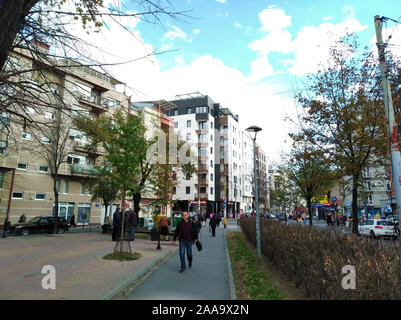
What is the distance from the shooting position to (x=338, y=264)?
4.52 meters

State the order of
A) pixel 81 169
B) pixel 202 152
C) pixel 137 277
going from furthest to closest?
1. pixel 202 152
2. pixel 81 169
3. pixel 137 277

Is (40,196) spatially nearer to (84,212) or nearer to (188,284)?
(84,212)

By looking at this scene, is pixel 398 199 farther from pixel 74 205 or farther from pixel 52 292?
pixel 74 205

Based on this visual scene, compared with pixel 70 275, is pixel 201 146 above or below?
above

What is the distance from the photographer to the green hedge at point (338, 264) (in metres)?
3.65

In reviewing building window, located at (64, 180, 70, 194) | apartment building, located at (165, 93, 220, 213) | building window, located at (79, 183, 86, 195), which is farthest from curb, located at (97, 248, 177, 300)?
apartment building, located at (165, 93, 220, 213)

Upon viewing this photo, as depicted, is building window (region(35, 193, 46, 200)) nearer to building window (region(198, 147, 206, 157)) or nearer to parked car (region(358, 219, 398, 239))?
parked car (region(358, 219, 398, 239))

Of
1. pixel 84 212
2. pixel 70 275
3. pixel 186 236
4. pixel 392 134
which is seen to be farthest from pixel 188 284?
pixel 84 212

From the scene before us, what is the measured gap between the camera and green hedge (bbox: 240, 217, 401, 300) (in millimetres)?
3650

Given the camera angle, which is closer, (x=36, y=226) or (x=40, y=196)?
(x=36, y=226)

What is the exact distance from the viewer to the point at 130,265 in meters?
9.28

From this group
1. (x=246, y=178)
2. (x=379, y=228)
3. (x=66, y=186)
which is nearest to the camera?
(x=379, y=228)

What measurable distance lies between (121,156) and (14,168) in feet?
67.2

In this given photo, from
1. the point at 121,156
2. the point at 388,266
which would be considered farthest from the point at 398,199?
the point at 121,156
